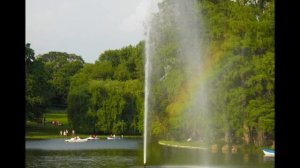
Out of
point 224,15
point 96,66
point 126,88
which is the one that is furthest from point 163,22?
point 96,66

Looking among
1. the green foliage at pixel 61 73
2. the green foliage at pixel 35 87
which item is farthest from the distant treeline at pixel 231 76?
the green foliage at pixel 61 73

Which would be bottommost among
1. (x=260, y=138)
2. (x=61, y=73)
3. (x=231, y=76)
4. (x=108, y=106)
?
(x=260, y=138)

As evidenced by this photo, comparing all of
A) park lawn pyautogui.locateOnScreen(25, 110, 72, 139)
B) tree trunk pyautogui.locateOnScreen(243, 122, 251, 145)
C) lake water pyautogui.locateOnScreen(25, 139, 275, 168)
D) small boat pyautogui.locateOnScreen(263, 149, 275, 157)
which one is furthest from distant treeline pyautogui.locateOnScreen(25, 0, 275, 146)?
park lawn pyautogui.locateOnScreen(25, 110, 72, 139)

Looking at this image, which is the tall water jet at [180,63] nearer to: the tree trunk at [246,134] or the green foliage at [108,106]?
the tree trunk at [246,134]

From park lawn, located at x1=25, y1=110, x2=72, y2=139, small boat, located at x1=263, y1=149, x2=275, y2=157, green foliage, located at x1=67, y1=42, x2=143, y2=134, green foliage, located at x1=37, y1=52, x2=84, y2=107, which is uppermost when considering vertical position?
green foliage, located at x1=37, y1=52, x2=84, y2=107

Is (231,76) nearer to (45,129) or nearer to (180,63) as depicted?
(180,63)

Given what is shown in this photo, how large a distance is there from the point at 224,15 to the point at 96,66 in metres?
17.8

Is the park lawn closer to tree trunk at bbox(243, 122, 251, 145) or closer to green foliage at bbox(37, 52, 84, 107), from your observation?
green foliage at bbox(37, 52, 84, 107)

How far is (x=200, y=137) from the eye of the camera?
23.8m

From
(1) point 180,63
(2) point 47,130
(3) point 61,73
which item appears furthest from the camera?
(3) point 61,73

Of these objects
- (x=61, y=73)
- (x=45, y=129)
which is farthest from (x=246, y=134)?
(x=61, y=73)

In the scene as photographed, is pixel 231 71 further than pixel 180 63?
No

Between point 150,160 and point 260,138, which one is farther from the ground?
point 260,138
